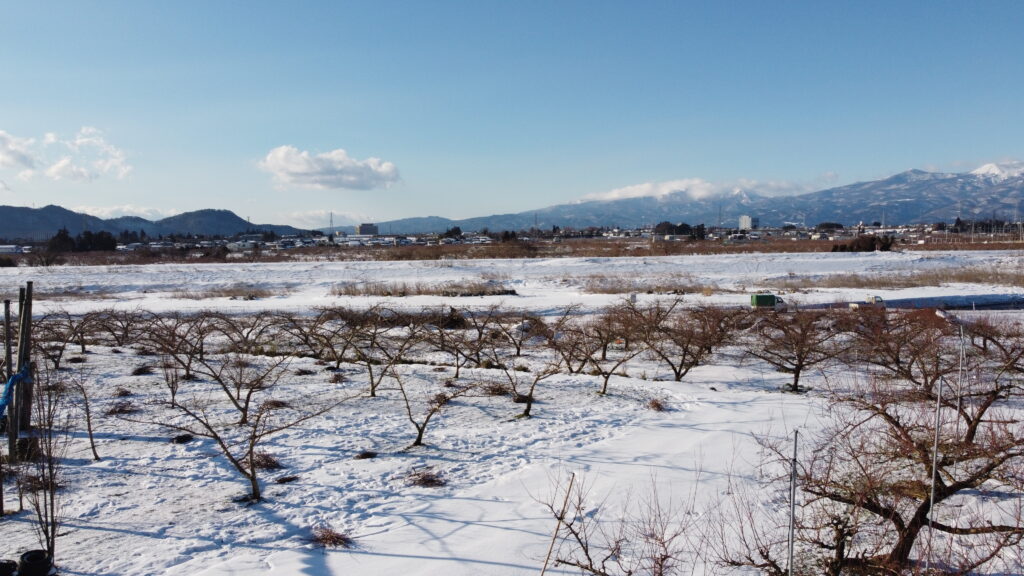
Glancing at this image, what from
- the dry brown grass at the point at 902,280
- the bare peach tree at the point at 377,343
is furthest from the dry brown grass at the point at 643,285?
the bare peach tree at the point at 377,343

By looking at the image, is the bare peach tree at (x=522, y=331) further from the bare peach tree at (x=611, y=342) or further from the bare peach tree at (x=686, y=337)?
the bare peach tree at (x=686, y=337)

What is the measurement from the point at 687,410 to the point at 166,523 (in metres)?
7.04

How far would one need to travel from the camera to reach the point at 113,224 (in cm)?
17075

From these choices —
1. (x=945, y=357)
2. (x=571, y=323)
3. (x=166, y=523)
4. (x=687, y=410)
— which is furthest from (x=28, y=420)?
(x=945, y=357)

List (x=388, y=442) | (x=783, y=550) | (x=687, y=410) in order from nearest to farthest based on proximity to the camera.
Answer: (x=783, y=550) < (x=388, y=442) < (x=687, y=410)

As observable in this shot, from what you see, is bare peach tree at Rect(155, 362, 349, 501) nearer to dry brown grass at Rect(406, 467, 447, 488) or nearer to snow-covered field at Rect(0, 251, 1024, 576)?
snow-covered field at Rect(0, 251, 1024, 576)

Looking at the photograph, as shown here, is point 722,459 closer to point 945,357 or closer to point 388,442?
point 388,442

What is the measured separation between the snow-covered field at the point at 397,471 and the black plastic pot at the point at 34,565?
47 centimetres

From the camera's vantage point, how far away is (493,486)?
6484 mm

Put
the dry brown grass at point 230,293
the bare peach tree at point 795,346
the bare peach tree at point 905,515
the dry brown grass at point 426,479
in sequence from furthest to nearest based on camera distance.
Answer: the dry brown grass at point 230,293 → the bare peach tree at point 795,346 → the dry brown grass at point 426,479 → the bare peach tree at point 905,515

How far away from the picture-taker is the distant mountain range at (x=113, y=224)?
481ft

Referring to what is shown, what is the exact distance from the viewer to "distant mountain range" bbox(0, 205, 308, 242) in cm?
14662

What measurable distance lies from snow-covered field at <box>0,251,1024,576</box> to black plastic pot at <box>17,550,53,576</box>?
1.55ft

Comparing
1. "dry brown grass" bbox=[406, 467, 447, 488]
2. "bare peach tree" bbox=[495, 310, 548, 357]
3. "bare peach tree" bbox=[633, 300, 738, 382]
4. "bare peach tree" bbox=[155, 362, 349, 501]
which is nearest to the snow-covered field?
"dry brown grass" bbox=[406, 467, 447, 488]
